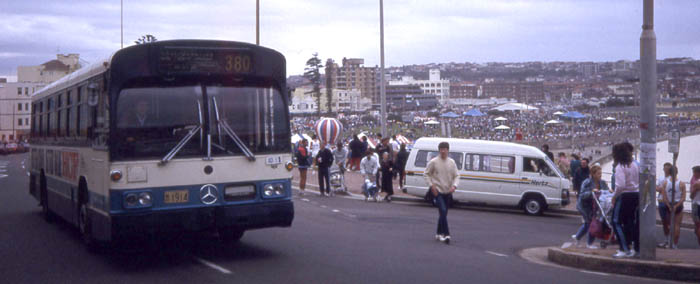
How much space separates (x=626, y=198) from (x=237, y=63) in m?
5.74

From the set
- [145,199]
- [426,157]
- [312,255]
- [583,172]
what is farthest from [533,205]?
[145,199]

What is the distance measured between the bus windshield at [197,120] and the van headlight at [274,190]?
0.48 meters

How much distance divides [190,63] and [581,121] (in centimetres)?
5964

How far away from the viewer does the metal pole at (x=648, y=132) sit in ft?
29.2

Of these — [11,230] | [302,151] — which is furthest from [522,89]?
[11,230]

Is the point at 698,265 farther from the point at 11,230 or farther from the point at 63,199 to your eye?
the point at 11,230

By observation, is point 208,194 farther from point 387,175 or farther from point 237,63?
point 387,175

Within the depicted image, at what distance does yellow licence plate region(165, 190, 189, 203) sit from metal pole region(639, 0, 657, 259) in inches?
237

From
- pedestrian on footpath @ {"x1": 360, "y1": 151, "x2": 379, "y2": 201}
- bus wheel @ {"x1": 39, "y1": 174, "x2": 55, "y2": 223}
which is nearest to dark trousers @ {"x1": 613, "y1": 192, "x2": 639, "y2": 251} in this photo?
bus wheel @ {"x1": 39, "y1": 174, "x2": 55, "y2": 223}

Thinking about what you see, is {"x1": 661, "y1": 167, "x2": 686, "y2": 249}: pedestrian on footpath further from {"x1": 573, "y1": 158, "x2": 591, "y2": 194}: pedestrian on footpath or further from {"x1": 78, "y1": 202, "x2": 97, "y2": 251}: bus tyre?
{"x1": 78, "y1": 202, "x2": 97, "y2": 251}: bus tyre

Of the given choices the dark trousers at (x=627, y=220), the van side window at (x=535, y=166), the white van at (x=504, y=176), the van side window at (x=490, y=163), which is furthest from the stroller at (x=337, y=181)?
the dark trousers at (x=627, y=220)

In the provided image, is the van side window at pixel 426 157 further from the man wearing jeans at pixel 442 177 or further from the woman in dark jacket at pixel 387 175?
the man wearing jeans at pixel 442 177

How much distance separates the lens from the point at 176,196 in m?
8.40

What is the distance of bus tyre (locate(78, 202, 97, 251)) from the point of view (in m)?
9.70
